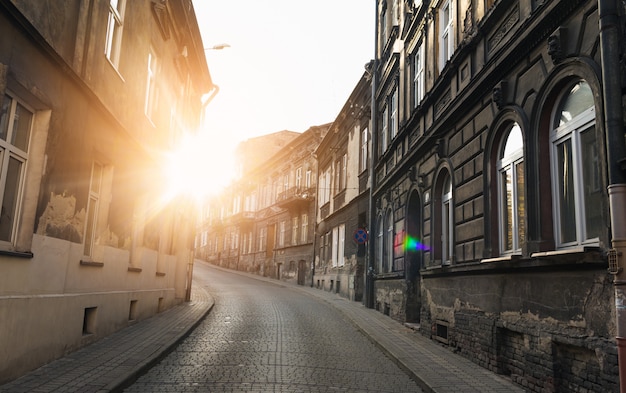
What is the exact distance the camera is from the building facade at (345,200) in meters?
22.4

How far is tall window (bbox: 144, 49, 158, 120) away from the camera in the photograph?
12.9 meters

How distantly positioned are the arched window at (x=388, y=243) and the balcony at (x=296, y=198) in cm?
1651

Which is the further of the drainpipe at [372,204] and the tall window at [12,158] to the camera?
the drainpipe at [372,204]

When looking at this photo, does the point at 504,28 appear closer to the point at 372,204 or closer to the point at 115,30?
the point at 115,30

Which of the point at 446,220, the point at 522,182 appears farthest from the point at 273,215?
the point at 522,182

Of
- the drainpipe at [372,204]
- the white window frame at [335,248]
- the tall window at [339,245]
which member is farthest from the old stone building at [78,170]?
the white window frame at [335,248]

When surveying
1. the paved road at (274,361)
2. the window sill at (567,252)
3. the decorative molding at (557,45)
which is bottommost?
the paved road at (274,361)

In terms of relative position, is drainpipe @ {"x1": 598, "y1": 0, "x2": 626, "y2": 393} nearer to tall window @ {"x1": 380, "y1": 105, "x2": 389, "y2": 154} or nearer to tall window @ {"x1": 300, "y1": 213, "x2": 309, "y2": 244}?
tall window @ {"x1": 380, "y1": 105, "x2": 389, "y2": 154}

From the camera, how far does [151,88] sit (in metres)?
13.4

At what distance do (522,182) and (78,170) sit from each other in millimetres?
6673

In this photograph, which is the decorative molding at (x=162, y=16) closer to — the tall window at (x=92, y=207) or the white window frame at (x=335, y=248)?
the tall window at (x=92, y=207)

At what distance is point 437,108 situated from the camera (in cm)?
1204

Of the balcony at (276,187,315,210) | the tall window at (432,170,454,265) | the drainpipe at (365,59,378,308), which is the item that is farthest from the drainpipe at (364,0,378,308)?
the balcony at (276,187,315,210)

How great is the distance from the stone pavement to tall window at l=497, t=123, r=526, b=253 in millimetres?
2032
